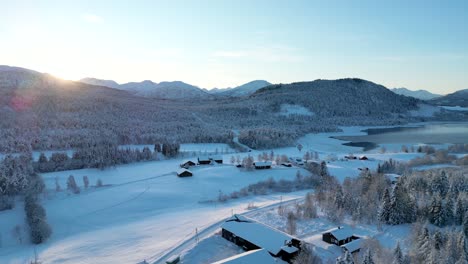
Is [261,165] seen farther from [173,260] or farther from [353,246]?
[173,260]

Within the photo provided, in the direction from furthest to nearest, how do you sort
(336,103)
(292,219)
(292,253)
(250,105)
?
(336,103)
(250,105)
(292,219)
(292,253)

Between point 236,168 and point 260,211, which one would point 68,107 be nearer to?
point 236,168

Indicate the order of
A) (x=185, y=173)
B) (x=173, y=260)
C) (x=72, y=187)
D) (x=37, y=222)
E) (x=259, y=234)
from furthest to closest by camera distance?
(x=185, y=173), (x=72, y=187), (x=37, y=222), (x=259, y=234), (x=173, y=260)

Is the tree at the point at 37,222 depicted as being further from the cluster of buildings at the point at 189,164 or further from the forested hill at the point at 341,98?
the forested hill at the point at 341,98

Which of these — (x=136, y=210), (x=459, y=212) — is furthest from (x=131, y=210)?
(x=459, y=212)

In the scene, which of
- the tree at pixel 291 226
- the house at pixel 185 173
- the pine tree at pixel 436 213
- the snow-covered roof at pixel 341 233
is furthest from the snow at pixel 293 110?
the snow-covered roof at pixel 341 233

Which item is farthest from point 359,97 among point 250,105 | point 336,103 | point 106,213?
point 106,213
